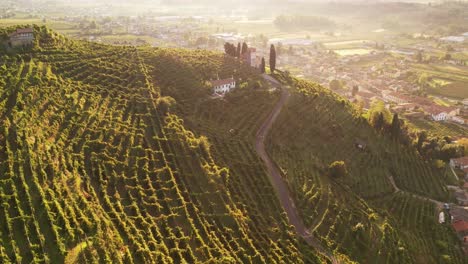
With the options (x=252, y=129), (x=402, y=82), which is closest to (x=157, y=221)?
(x=252, y=129)

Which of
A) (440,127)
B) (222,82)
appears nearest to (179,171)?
(222,82)

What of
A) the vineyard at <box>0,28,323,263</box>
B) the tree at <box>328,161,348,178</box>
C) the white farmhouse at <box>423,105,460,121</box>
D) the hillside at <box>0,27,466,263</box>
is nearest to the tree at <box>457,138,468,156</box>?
the hillside at <box>0,27,466,263</box>

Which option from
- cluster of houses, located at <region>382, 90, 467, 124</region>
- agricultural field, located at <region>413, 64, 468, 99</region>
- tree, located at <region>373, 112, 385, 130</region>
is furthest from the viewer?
agricultural field, located at <region>413, 64, 468, 99</region>

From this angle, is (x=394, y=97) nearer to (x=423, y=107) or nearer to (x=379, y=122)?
(x=423, y=107)

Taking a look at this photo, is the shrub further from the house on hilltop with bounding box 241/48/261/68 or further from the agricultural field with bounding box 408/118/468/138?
the agricultural field with bounding box 408/118/468/138

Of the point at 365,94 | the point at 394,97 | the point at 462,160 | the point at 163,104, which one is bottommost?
the point at 462,160

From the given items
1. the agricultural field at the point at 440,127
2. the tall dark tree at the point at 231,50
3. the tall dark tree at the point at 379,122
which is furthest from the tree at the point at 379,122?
the tall dark tree at the point at 231,50
